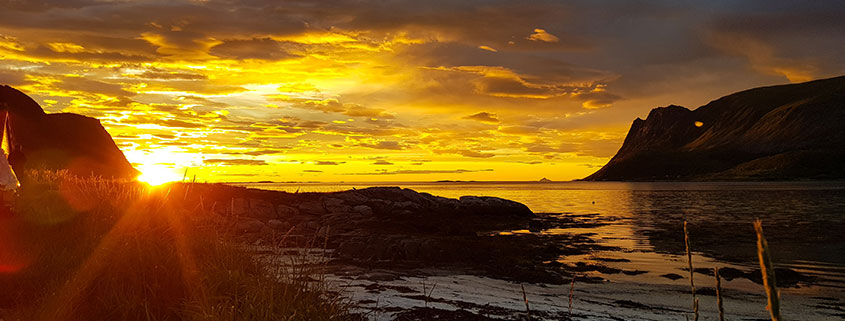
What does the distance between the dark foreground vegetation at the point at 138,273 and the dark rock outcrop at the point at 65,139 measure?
65.2 metres

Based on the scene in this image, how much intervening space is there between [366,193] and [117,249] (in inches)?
1033

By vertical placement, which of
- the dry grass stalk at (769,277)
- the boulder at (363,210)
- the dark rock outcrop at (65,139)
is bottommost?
the boulder at (363,210)

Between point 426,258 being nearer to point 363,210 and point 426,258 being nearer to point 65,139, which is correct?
point 363,210

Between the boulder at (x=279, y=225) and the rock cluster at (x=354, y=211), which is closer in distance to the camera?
the boulder at (x=279, y=225)

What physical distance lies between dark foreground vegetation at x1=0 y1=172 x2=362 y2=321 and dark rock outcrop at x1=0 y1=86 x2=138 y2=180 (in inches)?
2568

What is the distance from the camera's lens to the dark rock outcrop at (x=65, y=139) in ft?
238

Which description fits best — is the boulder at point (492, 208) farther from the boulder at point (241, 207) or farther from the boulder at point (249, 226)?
the boulder at point (249, 226)

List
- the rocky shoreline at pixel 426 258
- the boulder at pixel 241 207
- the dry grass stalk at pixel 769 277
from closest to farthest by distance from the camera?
1. the dry grass stalk at pixel 769 277
2. the rocky shoreline at pixel 426 258
3. the boulder at pixel 241 207

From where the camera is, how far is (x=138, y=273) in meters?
6.63

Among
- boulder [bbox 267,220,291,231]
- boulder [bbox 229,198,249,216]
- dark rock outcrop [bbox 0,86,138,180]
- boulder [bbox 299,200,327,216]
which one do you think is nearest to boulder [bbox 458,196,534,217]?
boulder [bbox 299,200,327,216]

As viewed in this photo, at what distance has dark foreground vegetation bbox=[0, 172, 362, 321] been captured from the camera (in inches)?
230

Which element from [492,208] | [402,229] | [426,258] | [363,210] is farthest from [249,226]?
[492,208]

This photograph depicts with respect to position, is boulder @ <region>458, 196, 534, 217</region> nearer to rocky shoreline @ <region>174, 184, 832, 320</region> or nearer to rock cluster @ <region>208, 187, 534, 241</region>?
rock cluster @ <region>208, 187, 534, 241</region>

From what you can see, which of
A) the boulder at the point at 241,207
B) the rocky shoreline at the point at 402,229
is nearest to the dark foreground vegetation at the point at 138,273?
the rocky shoreline at the point at 402,229
